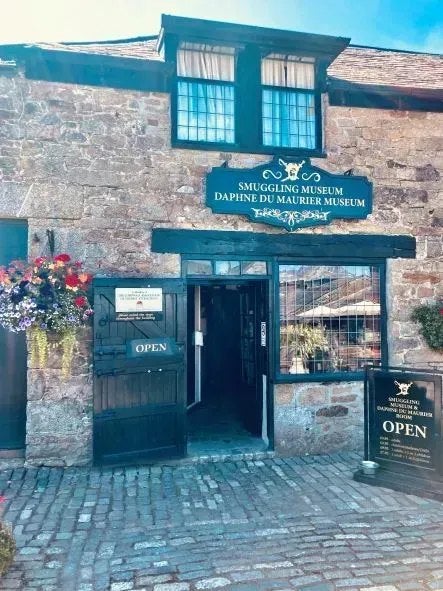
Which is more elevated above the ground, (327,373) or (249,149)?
(249,149)

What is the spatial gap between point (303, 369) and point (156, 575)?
348 centimetres

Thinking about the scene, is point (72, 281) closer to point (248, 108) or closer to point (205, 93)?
point (205, 93)

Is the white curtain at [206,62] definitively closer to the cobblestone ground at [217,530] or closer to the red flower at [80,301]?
the red flower at [80,301]

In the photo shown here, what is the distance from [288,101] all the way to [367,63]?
228 centimetres

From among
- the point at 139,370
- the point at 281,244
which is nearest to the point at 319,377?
the point at 281,244

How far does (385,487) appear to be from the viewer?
4992mm

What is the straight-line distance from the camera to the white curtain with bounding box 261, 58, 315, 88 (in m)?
6.38

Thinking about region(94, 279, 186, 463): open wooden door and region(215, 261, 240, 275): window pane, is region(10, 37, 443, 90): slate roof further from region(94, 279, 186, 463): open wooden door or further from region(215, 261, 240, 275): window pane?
region(94, 279, 186, 463): open wooden door

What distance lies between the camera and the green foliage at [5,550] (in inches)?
129

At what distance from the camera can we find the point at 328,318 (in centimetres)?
640

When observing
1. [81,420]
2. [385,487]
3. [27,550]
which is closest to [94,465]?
[81,420]

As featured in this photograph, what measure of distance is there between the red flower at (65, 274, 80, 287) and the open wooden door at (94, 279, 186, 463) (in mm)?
413

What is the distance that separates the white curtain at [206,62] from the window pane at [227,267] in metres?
2.50

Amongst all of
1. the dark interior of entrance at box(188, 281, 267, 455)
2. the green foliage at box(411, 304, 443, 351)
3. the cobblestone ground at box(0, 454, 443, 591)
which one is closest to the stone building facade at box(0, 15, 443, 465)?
the green foliage at box(411, 304, 443, 351)
